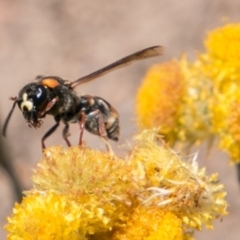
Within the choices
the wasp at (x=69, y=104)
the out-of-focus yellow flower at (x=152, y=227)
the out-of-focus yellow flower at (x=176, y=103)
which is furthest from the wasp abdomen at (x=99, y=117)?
the out-of-focus yellow flower at (x=152, y=227)

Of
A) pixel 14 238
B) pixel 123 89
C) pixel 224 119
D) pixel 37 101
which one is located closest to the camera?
pixel 14 238

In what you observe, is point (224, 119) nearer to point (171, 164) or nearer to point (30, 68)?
point (171, 164)

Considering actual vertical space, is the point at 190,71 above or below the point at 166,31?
below

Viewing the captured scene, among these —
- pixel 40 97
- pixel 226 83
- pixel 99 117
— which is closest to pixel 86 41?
pixel 226 83

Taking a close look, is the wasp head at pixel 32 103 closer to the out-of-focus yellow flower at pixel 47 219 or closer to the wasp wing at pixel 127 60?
the wasp wing at pixel 127 60

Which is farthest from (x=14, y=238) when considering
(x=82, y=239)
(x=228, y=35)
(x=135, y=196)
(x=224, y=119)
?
(x=228, y=35)

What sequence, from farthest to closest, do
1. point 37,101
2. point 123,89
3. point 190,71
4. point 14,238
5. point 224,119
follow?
1. point 123,89
2. point 190,71
3. point 224,119
4. point 37,101
5. point 14,238
